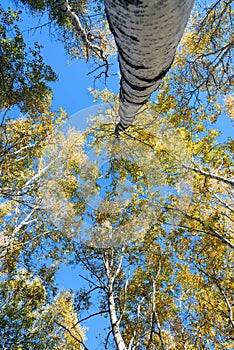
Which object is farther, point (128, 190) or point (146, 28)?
point (128, 190)

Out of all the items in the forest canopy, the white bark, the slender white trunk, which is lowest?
the white bark

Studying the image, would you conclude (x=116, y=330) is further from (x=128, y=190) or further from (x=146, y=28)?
(x=146, y=28)

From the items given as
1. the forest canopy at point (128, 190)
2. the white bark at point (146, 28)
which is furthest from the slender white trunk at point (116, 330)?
the white bark at point (146, 28)

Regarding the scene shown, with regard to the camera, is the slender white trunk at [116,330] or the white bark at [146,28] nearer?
the white bark at [146,28]

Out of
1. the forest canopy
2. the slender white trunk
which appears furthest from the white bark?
the slender white trunk

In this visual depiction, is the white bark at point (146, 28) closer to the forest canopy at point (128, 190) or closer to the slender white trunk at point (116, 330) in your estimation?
the forest canopy at point (128, 190)

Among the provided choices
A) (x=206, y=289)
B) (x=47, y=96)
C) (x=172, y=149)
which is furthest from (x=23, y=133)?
(x=206, y=289)

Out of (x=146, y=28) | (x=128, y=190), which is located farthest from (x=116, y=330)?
(x=146, y=28)

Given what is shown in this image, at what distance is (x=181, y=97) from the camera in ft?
20.3

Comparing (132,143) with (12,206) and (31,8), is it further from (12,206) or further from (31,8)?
(12,206)

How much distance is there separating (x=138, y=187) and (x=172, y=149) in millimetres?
887

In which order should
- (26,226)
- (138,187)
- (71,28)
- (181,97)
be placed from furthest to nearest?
(26,226) → (71,28) → (181,97) → (138,187)

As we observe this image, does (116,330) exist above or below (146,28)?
above

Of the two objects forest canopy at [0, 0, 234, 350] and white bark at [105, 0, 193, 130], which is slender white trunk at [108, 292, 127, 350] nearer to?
forest canopy at [0, 0, 234, 350]
